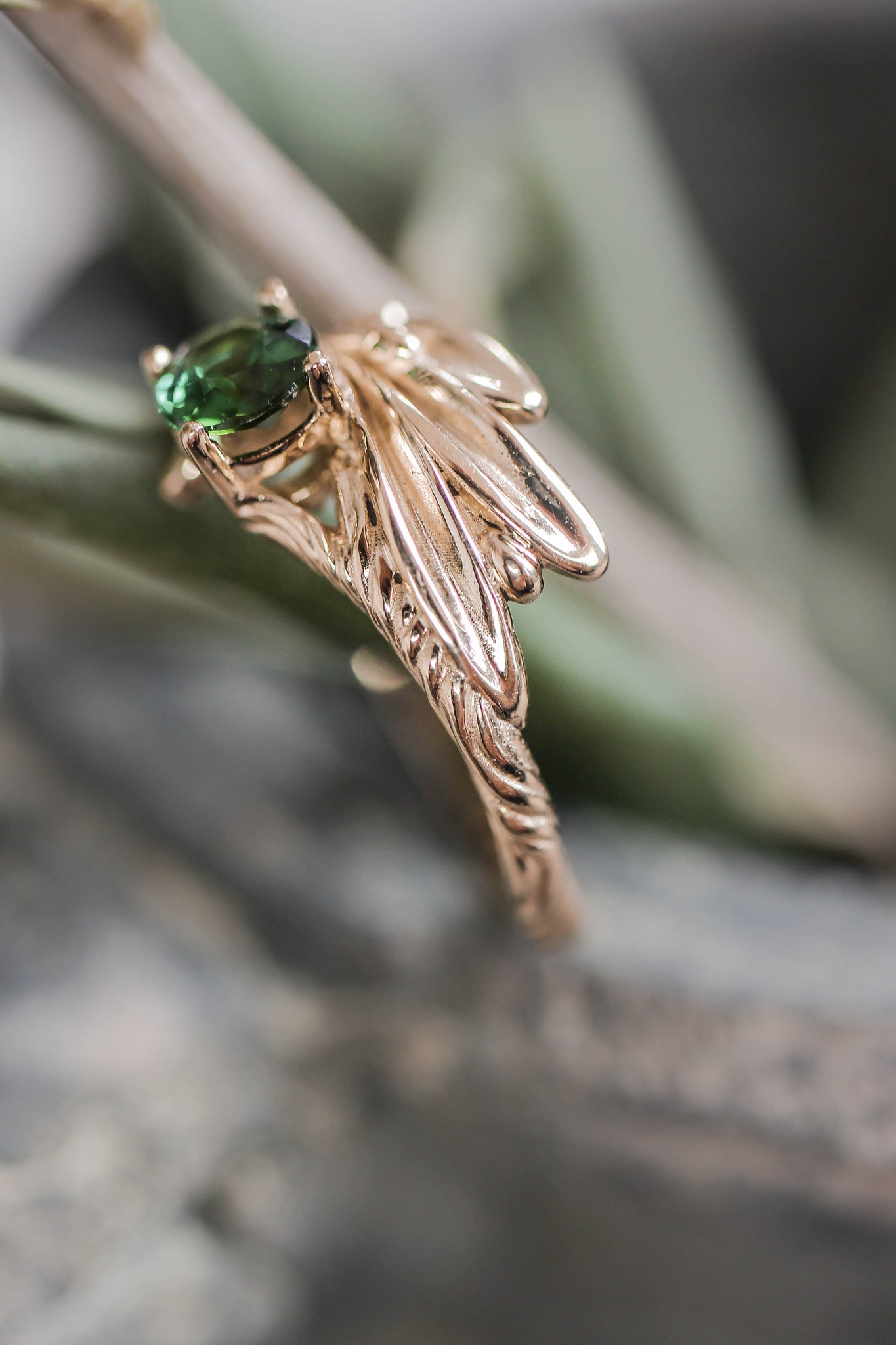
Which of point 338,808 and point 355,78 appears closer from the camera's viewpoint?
point 338,808

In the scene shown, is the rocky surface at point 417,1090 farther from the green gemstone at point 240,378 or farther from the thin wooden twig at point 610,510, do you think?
the green gemstone at point 240,378

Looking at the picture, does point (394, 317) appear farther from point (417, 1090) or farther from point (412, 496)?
point (417, 1090)

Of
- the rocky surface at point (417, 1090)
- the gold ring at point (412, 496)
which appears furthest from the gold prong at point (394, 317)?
the rocky surface at point (417, 1090)

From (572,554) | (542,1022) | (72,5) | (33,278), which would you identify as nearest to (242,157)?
(72,5)

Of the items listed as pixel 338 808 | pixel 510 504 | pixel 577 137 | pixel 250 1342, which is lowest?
pixel 250 1342

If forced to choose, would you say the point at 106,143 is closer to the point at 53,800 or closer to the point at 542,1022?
the point at 53,800

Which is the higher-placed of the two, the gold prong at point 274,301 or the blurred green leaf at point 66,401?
the gold prong at point 274,301
